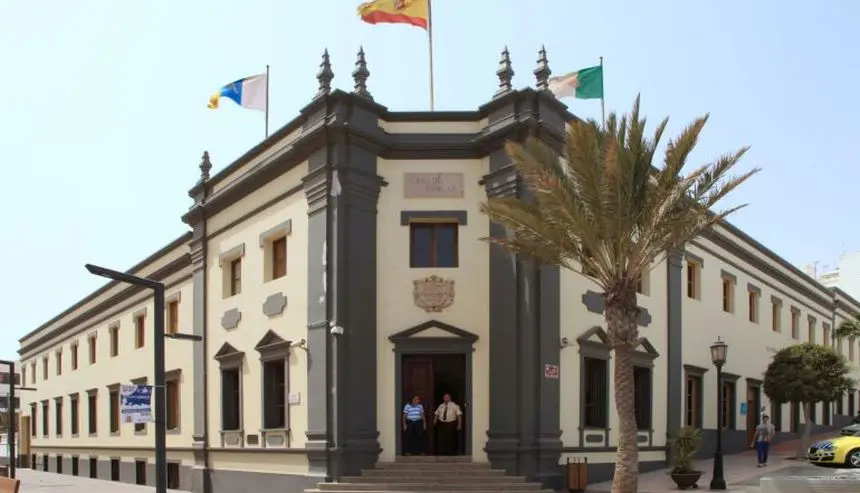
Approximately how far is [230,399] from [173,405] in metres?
4.97

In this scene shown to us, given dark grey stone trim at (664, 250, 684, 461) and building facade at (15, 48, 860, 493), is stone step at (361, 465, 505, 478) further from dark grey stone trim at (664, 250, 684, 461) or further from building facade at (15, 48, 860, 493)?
dark grey stone trim at (664, 250, 684, 461)

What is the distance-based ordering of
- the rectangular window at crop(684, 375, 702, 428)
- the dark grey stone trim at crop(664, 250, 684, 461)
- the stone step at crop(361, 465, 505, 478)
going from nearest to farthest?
the stone step at crop(361, 465, 505, 478) < the dark grey stone trim at crop(664, 250, 684, 461) < the rectangular window at crop(684, 375, 702, 428)

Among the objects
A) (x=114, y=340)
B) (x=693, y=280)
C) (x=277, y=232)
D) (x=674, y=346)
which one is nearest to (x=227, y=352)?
(x=277, y=232)

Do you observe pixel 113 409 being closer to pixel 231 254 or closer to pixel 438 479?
pixel 231 254

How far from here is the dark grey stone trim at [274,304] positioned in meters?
19.5

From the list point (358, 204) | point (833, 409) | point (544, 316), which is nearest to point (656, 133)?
point (544, 316)

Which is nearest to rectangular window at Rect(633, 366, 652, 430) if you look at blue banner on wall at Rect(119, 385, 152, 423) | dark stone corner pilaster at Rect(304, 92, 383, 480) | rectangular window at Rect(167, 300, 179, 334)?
dark stone corner pilaster at Rect(304, 92, 383, 480)

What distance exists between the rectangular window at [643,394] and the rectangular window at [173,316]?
47.9ft

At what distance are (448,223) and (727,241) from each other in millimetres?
12554

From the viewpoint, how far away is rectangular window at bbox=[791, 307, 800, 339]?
33906mm

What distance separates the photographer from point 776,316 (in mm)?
32125

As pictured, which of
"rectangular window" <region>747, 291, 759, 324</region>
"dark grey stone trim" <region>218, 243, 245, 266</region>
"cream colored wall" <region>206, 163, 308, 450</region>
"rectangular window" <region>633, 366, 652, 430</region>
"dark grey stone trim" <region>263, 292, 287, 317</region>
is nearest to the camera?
"cream colored wall" <region>206, 163, 308, 450</region>

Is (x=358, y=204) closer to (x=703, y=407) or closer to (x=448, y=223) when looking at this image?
(x=448, y=223)

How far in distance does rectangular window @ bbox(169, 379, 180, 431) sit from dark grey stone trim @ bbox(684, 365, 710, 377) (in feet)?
49.9
